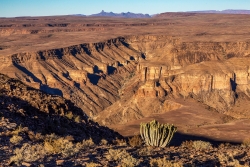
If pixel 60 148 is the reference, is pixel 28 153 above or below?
above

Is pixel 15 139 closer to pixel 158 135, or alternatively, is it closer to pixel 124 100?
pixel 158 135

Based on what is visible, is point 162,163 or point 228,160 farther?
point 228,160

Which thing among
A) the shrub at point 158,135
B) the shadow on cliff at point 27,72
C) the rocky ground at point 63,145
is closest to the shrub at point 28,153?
the rocky ground at point 63,145

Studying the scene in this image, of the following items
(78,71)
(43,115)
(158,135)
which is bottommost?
(78,71)

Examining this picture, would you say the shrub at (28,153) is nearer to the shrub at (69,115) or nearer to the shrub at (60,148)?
the shrub at (60,148)

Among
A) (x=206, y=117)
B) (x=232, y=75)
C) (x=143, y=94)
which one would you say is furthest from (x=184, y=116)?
(x=232, y=75)

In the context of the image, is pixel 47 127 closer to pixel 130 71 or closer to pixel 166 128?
pixel 166 128

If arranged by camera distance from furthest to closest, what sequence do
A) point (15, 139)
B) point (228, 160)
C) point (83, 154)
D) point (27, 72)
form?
point (27, 72) < point (15, 139) < point (228, 160) < point (83, 154)

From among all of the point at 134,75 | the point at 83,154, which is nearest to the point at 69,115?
the point at 83,154
